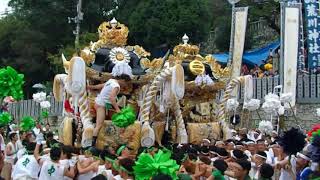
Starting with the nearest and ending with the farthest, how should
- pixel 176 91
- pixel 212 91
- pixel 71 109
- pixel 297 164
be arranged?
pixel 297 164, pixel 176 91, pixel 71 109, pixel 212 91

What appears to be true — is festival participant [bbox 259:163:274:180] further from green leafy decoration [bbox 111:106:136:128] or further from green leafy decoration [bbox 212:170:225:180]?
green leafy decoration [bbox 111:106:136:128]

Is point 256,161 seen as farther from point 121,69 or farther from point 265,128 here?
point 265,128

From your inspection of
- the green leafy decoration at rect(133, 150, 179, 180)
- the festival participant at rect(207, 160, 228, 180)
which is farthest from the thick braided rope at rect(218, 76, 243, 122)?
the green leafy decoration at rect(133, 150, 179, 180)

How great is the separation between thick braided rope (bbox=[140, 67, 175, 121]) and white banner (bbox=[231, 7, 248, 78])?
7396mm

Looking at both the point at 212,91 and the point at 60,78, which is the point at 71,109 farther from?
the point at 212,91

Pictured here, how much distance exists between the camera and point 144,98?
1178 centimetres

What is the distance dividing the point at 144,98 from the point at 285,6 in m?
6.81

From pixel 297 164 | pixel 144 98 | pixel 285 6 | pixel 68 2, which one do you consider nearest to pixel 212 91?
pixel 144 98

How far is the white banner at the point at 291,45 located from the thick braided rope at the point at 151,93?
636 cm

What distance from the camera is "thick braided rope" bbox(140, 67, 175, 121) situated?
11.5 meters

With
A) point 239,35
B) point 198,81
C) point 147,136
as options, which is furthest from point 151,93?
point 239,35

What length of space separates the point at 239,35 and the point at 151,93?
25.6 feet

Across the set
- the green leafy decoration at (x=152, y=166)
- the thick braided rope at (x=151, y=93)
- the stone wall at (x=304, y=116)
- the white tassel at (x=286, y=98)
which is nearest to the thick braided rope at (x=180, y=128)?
the thick braided rope at (x=151, y=93)

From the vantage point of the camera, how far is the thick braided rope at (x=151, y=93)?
11.5 meters
